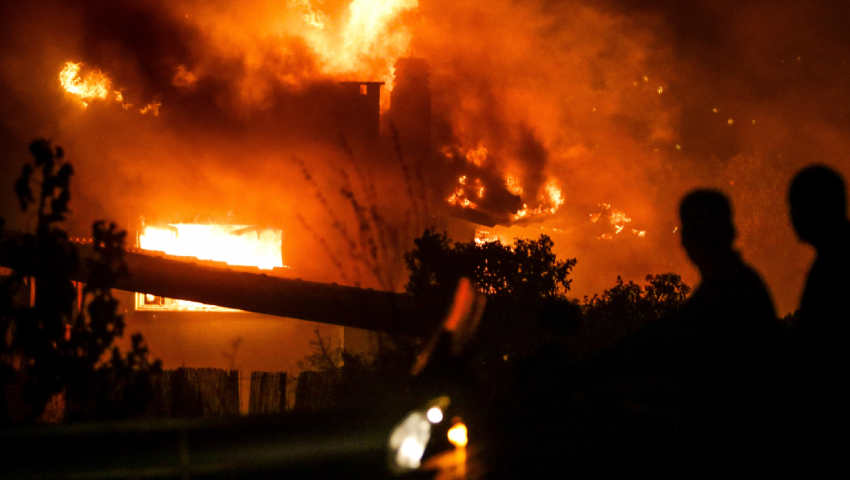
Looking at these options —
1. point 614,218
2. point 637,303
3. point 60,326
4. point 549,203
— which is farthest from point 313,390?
point 614,218

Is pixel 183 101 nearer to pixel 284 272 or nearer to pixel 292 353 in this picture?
pixel 284 272

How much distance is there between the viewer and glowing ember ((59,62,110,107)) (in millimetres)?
22625

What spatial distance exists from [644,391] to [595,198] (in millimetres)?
31973

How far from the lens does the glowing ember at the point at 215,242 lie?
19.5 m

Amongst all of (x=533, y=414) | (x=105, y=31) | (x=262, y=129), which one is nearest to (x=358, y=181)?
(x=262, y=129)

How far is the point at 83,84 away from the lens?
74.6ft

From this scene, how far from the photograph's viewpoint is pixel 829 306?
Result: 9.99 feet

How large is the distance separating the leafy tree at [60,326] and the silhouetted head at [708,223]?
9.73 feet

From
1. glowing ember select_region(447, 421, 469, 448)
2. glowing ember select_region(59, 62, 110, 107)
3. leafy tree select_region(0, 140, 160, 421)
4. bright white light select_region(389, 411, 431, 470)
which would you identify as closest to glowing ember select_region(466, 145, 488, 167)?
glowing ember select_region(59, 62, 110, 107)

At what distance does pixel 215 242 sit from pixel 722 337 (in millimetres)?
17642

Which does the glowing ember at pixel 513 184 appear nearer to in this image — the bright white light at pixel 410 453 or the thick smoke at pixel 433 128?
the thick smoke at pixel 433 128

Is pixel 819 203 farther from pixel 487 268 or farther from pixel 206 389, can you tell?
pixel 206 389

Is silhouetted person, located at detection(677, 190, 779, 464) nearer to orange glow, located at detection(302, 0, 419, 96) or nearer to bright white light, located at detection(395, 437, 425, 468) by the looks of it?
bright white light, located at detection(395, 437, 425, 468)

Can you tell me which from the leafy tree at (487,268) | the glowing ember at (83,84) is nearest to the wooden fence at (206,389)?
the leafy tree at (487,268)
